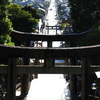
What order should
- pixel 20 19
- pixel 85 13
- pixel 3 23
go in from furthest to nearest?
pixel 85 13, pixel 20 19, pixel 3 23

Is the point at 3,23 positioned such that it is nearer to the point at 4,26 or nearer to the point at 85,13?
the point at 4,26

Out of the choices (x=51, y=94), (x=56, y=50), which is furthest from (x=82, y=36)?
(x=56, y=50)

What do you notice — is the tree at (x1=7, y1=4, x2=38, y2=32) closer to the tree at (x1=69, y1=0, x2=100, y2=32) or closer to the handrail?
the tree at (x1=69, y1=0, x2=100, y2=32)

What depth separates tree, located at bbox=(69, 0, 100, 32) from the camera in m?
45.3

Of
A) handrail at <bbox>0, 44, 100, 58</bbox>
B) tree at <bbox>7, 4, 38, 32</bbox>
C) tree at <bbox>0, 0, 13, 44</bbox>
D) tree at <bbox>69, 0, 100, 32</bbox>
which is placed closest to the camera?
handrail at <bbox>0, 44, 100, 58</bbox>

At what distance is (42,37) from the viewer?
38.1 m

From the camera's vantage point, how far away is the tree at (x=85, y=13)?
149ft

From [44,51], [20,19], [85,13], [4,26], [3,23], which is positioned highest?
[85,13]

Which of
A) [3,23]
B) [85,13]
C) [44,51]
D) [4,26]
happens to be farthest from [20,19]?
[44,51]

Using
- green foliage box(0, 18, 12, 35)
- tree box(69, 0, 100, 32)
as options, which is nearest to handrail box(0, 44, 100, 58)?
green foliage box(0, 18, 12, 35)

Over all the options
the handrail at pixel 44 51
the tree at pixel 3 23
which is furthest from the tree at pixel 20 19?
the handrail at pixel 44 51

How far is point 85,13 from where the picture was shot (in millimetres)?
45875

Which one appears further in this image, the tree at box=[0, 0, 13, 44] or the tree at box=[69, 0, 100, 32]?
the tree at box=[69, 0, 100, 32]

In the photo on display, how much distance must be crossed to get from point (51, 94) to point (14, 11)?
58.3 ft
